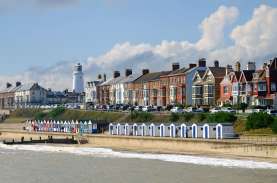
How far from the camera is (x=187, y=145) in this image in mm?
61125

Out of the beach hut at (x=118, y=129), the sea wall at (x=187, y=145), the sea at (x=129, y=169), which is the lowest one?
the sea at (x=129, y=169)

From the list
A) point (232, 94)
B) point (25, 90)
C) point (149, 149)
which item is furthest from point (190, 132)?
point (25, 90)

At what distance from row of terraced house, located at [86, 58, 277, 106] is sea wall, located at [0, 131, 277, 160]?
24.5 meters

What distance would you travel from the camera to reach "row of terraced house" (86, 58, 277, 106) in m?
90.3

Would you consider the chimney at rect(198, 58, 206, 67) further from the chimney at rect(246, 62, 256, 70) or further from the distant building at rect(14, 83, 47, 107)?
the distant building at rect(14, 83, 47, 107)

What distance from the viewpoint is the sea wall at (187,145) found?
5174 cm

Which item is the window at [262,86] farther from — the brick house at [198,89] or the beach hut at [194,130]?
the beach hut at [194,130]

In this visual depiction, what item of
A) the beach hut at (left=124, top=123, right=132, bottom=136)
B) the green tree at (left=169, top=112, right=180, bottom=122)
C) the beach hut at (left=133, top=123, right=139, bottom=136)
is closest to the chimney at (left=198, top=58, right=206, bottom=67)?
the green tree at (left=169, top=112, right=180, bottom=122)

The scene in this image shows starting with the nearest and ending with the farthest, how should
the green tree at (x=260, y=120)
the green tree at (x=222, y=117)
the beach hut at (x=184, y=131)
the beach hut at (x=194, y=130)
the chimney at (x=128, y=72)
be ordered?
the green tree at (x=260, y=120) < the beach hut at (x=194, y=130) < the beach hut at (x=184, y=131) < the green tree at (x=222, y=117) < the chimney at (x=128, y=72)

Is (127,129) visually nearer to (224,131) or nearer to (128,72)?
(224,131)

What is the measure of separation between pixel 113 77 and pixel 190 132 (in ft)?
286

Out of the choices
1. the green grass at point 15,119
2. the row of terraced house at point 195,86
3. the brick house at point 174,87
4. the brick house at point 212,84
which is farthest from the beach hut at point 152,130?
the green grass at point 15,119

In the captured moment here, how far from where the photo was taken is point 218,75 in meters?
104

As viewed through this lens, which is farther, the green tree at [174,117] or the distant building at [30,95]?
the distant building at [30,95]
